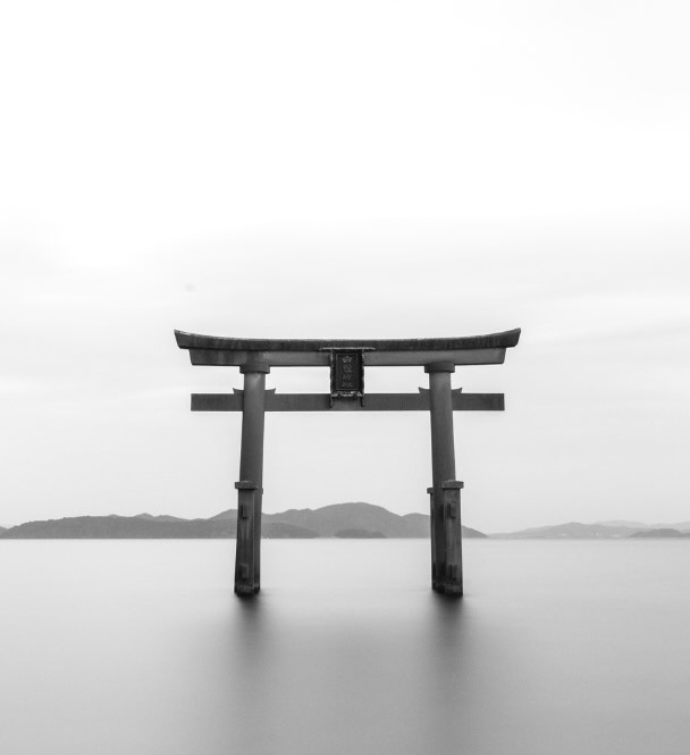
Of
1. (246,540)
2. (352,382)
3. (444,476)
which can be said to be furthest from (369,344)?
(246,540)

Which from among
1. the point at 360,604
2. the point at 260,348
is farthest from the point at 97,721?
the point at 360,604

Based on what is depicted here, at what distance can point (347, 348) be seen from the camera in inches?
538

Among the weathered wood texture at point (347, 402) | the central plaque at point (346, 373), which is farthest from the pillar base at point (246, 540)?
the central plaque at point (346, 373)

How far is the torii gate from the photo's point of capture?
539 inches

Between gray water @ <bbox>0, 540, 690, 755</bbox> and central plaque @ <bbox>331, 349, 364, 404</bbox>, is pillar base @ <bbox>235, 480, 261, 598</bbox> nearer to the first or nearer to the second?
gray water @ <bbox>0, 540, 690, 755</bbox>

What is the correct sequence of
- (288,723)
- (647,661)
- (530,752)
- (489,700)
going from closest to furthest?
(530,752) → (288,723) → (489,700) → (647,661)

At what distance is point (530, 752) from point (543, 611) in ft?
46.5

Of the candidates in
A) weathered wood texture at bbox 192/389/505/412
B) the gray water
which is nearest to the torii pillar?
weathered wood texture at bbox 192/389/505/412

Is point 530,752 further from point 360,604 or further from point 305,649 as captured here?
point 360,604

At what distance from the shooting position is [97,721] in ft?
28.1

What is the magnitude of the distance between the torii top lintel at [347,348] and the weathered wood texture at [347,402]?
626mm

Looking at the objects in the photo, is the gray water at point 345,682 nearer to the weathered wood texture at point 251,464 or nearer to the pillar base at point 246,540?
the pillar base at point 246,540

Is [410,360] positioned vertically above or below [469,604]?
above

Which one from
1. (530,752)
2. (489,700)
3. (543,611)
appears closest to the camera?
(530,752)
